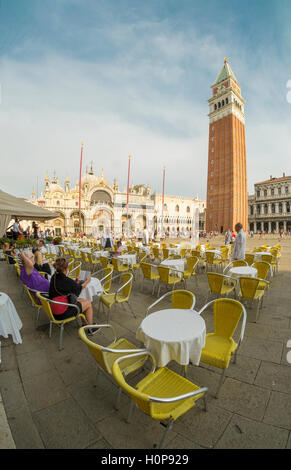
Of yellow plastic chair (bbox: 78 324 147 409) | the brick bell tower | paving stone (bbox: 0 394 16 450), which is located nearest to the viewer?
paving stone (bbox: 0 394 16 450)

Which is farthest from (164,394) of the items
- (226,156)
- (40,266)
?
(226,156)

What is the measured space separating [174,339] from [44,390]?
5.13 feet

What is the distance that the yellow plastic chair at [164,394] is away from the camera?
1.39 metres

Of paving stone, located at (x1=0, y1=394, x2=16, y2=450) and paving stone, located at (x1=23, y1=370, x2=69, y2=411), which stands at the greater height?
paving stone, located at (x1=0, y1=394, x2=16, y2=450)

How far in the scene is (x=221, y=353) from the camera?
2.32 metres

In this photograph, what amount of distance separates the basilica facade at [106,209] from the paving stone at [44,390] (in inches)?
1464

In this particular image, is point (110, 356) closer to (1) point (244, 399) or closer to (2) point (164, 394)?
(2) point (164, 394)

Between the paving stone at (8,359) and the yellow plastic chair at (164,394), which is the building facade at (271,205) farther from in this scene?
the paving stone at (8,359)

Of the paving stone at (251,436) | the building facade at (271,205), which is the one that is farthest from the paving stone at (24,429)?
the building facade at (271,205)

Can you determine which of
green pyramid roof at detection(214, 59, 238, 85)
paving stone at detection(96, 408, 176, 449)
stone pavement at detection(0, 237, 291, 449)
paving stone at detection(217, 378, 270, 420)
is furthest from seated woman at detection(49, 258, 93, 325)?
green pyramid roof at detection(214, 59, 238, 85)

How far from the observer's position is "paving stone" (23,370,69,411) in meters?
2.10

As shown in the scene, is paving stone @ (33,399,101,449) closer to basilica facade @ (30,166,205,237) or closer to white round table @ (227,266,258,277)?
white round table @ (227,266,258,277)

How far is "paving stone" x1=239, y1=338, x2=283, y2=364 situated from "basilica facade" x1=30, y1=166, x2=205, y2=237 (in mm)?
36785

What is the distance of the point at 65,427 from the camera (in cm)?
182
